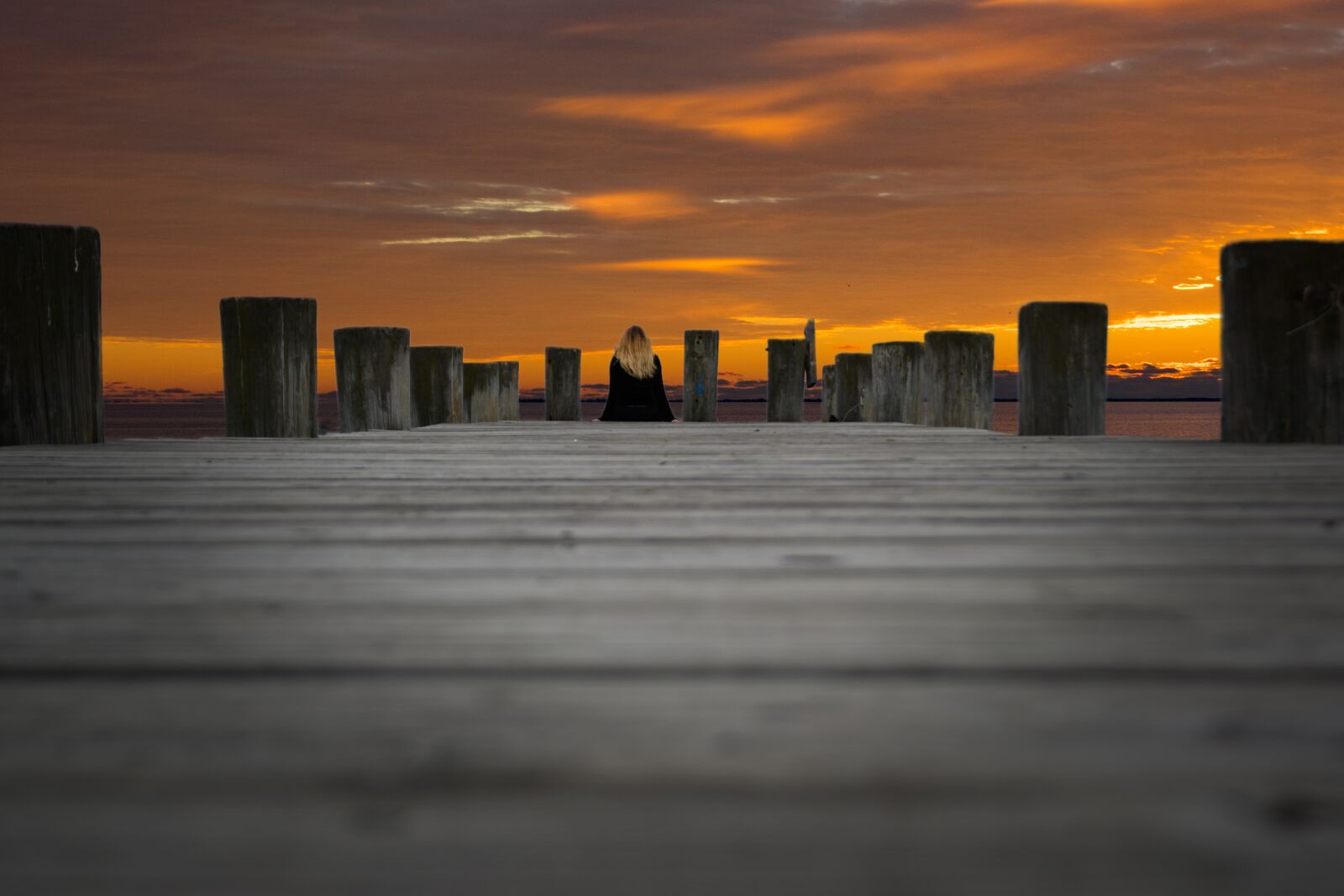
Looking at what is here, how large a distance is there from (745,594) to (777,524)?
767 mm

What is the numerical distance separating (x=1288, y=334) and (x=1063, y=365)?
4.42 feet

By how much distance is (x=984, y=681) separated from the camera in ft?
3.98

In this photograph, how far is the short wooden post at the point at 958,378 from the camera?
324 inches

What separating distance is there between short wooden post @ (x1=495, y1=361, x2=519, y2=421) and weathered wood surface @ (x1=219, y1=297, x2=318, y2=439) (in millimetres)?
7087

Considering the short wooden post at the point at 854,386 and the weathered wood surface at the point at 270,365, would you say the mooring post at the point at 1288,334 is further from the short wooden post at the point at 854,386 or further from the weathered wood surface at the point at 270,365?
the short wooden post at the point at 854,386

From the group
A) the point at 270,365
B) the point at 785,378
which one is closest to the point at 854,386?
the point at 785,378

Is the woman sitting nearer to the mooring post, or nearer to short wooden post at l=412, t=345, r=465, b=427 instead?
short wooden post at l=412, t=345, r=465, b=427

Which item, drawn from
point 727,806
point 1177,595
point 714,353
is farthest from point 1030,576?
point 714,353

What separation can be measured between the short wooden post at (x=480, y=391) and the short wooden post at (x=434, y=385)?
1.92 metres

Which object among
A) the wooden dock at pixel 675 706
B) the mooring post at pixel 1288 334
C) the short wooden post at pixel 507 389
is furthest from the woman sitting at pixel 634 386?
the wooden dock at pixel 675 706

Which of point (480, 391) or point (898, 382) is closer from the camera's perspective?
point (898, 382)

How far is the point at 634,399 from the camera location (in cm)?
1334

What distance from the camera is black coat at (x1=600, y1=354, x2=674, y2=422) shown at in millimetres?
13211

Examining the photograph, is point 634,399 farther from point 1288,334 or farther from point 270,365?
point 1288,334
